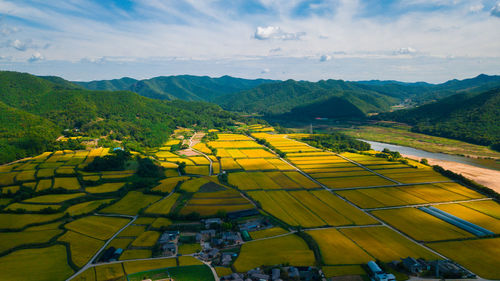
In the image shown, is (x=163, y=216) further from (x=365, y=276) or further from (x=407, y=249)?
(x=407, y=249)

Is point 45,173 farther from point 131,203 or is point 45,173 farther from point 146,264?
point 146,264

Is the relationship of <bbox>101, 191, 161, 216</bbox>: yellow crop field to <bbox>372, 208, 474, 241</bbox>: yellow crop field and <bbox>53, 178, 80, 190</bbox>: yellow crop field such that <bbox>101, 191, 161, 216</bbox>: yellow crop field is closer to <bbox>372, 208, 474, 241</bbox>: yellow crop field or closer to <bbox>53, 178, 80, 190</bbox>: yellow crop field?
<bbox>53, 178, 80, 190</bbox>: yellow crop field

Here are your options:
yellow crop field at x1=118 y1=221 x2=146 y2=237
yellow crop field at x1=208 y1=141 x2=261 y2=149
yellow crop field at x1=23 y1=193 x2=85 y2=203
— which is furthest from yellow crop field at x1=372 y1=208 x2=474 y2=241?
yellow crop field at x1=208 y1=141 x2=261 y2=149

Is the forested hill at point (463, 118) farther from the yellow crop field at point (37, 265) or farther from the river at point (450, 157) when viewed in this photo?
the yellow crop field at point (37, 265)

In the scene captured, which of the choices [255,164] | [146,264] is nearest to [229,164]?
[255,164]

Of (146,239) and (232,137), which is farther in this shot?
(232,137)

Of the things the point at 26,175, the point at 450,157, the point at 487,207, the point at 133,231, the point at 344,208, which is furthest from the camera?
the point at 450,157

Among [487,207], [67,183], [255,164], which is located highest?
[255,164]
